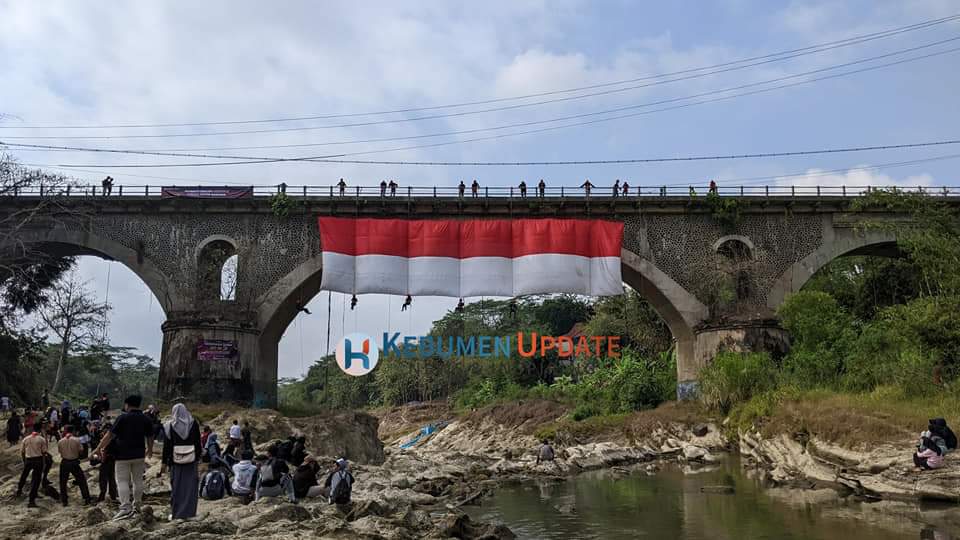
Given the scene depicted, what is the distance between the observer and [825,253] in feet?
115

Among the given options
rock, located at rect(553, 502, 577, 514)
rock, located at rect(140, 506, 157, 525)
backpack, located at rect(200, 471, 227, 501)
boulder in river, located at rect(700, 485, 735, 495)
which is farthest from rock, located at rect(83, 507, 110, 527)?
boulder in river, located at rect(700, 485, 735, 495)

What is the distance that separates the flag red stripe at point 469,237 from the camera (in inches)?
1332

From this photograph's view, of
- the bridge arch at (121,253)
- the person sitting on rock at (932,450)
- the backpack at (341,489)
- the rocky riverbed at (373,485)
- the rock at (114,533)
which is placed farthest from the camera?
the bridge arch at (121,253)

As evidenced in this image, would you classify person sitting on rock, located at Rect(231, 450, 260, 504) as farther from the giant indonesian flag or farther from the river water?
the giant indonesian flag

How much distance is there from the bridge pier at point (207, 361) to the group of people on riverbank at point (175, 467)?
14.1 m

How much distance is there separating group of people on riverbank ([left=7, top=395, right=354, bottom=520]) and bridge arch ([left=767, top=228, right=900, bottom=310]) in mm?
24993

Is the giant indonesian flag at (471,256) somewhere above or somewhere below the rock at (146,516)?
above

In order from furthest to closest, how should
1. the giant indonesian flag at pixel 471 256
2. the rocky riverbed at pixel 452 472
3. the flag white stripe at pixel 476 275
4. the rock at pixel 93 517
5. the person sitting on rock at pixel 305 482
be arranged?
1. the giant indonesian flag at pixel 471 256
2. the flag white stripe at pixel 476 275
3. the person sitting on rock at pixel 305 482
4. the rocky riverbed at pixel 452 472
5. the rock at pixel 93 517

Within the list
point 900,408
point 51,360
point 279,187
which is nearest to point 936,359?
point 900,408

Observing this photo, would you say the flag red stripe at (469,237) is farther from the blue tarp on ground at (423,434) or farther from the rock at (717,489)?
the rock at (717,489)

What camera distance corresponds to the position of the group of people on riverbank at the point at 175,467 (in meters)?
10.1

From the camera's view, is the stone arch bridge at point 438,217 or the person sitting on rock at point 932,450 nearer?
the person sitting on rock at point 932,450

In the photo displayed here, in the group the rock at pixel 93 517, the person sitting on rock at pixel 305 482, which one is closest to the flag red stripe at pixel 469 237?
the person sitting on rock at pixel 305 482

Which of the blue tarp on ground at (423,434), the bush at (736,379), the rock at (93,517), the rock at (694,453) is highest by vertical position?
the bush at (736,379)
